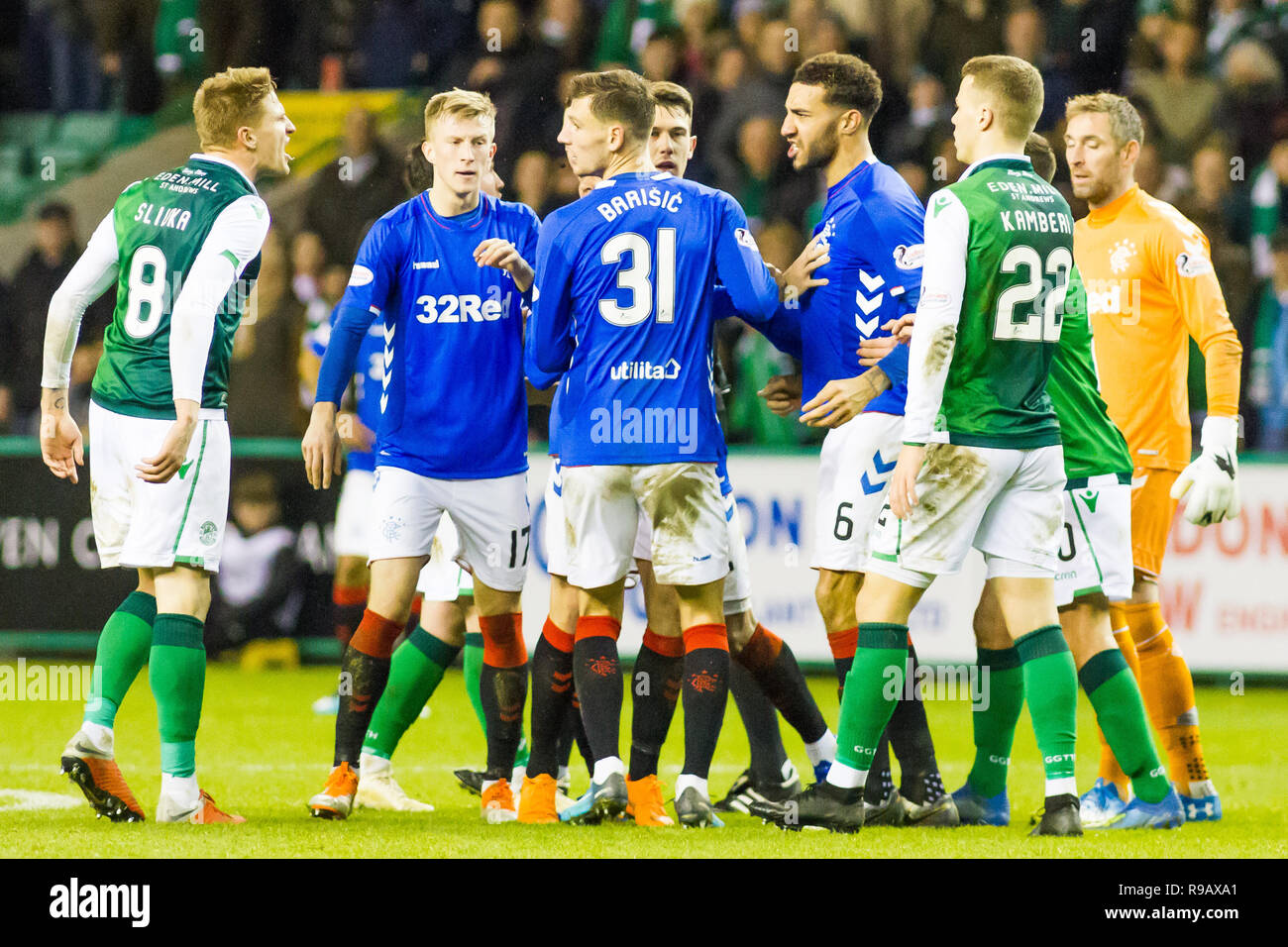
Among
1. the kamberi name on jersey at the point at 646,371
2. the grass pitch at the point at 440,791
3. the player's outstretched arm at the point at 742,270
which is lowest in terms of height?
the grass pitch at the point at 440,791

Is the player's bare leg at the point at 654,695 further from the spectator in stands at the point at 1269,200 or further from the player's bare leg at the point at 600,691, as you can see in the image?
the spectator in stands at the point at 1269,200

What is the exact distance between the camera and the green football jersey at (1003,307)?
4.63 metres

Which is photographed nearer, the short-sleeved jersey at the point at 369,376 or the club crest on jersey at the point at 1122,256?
the club crest on jersey at the point at 1122,256

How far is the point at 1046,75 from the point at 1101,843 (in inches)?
319

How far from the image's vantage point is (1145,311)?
5750 millimetres

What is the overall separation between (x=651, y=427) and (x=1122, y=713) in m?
1.71

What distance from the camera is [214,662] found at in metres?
10.4

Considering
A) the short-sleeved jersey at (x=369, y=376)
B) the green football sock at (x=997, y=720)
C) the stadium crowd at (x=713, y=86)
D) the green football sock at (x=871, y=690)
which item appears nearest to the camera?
the green football sock at (x=871, y=690)

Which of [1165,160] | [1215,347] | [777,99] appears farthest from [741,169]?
[1215,347]

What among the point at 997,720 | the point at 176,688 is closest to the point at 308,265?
the point at 176,688

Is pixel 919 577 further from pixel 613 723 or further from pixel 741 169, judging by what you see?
pixel 741 169

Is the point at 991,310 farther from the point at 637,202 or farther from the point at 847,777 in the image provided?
the point at 847,777

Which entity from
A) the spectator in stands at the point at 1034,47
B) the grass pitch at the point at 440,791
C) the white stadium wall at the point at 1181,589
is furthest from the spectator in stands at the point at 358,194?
the spectator in stands at the point at 1034,47

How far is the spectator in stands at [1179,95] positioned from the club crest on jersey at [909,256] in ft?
22.7
